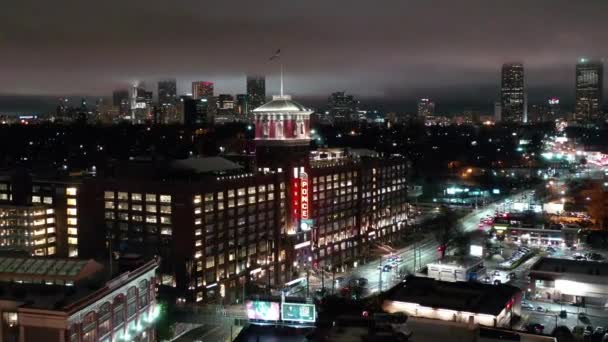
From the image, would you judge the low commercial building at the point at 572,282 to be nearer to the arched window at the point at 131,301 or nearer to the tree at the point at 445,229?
the tree at the point at 445,229

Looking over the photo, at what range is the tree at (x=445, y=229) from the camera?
2167 inches

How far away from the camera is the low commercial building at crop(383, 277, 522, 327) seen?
1218 inches

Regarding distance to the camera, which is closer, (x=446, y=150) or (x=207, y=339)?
(x=207, y=339)

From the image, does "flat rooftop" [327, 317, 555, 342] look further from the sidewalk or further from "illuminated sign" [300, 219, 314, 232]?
"illuminated sign" [300, 219, 314, 232]

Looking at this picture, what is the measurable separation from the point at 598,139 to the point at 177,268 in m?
177

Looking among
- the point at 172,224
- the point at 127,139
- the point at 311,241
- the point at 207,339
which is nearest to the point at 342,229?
the point at 311,241

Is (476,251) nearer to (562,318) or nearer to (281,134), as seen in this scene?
(562,318)

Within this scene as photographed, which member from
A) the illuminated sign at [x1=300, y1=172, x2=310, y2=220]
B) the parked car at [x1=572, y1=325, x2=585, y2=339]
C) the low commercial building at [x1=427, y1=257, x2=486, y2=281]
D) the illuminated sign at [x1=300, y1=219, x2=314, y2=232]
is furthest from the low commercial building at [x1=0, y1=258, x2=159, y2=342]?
the illuminated sign at [x1=300, y1=172, x2=310, y2=220]

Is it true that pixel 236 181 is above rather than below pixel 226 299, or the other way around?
above

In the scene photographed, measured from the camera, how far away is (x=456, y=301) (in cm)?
3238

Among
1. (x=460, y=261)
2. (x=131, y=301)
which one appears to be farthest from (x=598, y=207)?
(x=131, y=301)

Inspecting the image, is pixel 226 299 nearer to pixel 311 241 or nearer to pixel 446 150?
pixel 311 241

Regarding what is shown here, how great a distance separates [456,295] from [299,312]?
1038cm

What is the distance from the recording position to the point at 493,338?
2567cm
